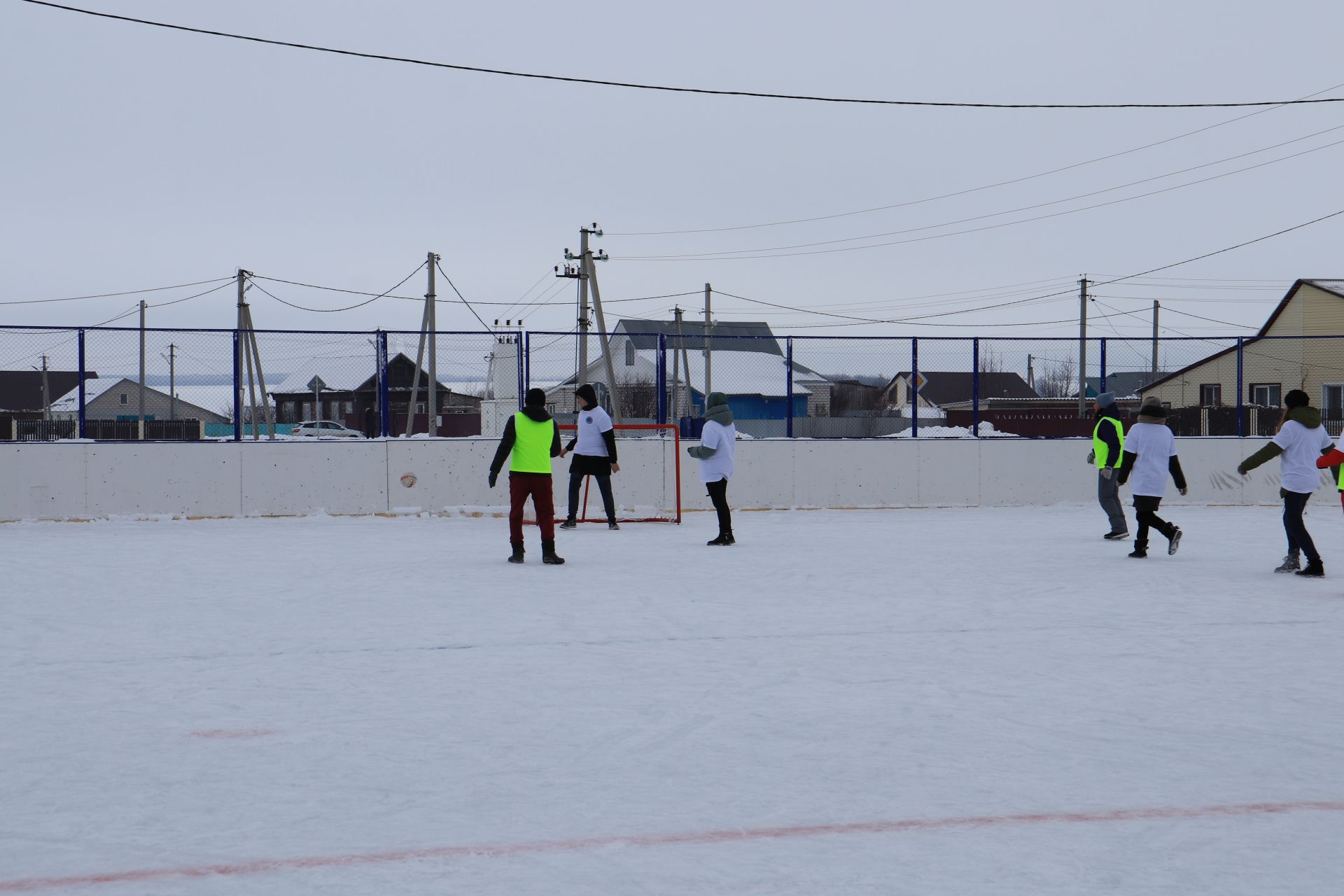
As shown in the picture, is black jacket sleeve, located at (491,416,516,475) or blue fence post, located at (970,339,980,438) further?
blue fence post, located at (970,339,980,438)

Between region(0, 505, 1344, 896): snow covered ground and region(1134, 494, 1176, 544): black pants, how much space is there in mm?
1194

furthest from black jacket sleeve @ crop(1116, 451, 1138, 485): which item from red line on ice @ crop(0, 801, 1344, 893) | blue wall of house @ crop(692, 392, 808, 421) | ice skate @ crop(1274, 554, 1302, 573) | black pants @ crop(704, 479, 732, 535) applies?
red line on ice @ crop(0, 801, 1344, 893)

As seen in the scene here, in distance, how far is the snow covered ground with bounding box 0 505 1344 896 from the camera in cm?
363

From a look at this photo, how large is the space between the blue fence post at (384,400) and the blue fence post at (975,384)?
→ 27.9 feet

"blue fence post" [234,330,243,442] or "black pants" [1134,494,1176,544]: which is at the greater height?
"blue fence post" [234,330,243,442]

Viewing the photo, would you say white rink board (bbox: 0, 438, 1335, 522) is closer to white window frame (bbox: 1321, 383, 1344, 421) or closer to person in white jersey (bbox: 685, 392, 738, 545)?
person in white jersey (bbox: 685, 392, 738, 545)

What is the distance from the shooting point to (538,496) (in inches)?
439

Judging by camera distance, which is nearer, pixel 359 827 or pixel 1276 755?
pixel 359 827

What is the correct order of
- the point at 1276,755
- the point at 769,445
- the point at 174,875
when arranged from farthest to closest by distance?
the point at 769,445 < the point at 1276,755 < the point at 174,875

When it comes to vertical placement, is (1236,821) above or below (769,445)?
below

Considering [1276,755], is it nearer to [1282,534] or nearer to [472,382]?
[1282,534]

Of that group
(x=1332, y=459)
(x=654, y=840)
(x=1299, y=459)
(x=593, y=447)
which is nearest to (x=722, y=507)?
(x=593, y=447)

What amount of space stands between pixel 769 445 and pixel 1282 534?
691cm

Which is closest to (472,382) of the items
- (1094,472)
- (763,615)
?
Result: (1094,472)
